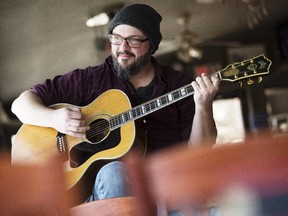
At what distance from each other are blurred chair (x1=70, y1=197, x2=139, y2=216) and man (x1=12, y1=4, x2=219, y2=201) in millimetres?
1007

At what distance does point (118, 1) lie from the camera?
145 inches

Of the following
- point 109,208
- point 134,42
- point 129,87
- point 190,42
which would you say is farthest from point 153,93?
point 190,42

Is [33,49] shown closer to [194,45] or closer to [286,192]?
[194,45]

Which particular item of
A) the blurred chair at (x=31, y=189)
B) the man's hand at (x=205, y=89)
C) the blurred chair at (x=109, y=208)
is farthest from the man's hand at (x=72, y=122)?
the blurred chair at (x=31, y=189)

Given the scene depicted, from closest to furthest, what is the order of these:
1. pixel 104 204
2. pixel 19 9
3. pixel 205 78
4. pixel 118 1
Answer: pixel 104 204, pixel 205 78, pixel 118 1, pixel 19 9

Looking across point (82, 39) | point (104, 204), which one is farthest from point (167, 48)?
point (104, 204)

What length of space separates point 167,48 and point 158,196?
10.6 feet

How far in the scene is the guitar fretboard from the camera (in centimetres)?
181

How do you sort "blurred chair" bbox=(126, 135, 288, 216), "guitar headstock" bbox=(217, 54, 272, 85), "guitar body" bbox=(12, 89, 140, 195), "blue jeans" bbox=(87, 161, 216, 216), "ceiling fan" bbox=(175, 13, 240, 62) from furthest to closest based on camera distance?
1. "ceiling fan" bbox=(175, 13, 240, 62)
2. "guitar body" bbox=(12, 89, 140, 195)
3. "guitar headstock" bbox=(217, 54, 272, 85)
4. "blue jeans" bbox=(87, 161, 216, 216)
5. "blurred chair" bbox=(126, 135, 288, 216)

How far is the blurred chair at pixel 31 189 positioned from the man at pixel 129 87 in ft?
3.99

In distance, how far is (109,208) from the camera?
0.82 m

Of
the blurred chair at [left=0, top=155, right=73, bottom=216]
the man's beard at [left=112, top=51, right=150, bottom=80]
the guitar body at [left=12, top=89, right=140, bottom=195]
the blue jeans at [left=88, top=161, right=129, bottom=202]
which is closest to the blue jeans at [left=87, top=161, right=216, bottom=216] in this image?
the blue jeans at [left=88, top=161, right=129, bottom=202]

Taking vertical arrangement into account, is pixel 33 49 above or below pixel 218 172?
above

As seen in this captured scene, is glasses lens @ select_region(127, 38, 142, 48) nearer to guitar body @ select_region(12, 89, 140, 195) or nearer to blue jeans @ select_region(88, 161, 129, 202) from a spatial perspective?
guitar body @ select_region(12, 89, 140, 195)
